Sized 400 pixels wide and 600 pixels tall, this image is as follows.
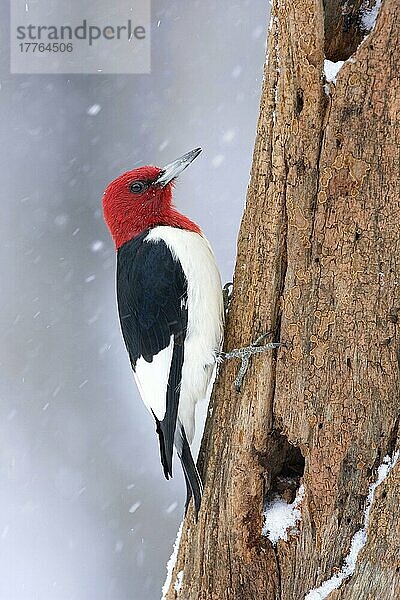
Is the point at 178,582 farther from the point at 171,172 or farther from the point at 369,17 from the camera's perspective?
the point at 369,17

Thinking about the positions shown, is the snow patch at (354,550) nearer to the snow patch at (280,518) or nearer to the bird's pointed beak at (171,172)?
the snow patch at (280,518)

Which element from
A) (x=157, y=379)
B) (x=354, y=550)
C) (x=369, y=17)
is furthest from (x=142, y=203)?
(x=354, y=550)

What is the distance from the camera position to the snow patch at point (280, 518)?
1.76m

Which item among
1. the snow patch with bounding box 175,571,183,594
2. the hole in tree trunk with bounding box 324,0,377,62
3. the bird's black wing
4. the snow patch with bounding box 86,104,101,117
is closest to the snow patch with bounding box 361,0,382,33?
the hole in tree trunk with bounding box 324,0,377,62

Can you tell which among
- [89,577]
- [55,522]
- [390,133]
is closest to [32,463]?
[55,522]

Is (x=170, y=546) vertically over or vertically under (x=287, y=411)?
over

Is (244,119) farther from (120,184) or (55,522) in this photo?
(55,522)

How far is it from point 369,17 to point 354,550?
3.64 ft

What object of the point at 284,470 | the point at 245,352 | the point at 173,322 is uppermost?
the point at 173,322

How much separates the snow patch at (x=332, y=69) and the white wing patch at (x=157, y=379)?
2.29 feet

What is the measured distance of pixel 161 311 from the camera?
1934 mm

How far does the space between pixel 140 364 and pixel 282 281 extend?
0.46m

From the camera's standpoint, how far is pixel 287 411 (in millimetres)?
1735

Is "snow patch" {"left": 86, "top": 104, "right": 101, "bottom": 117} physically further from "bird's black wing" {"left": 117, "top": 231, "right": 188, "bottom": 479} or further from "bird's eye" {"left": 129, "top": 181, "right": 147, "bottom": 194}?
"bird's black wing" {"left": 117, "top": 231, "right": 188, "bottom": 479}
